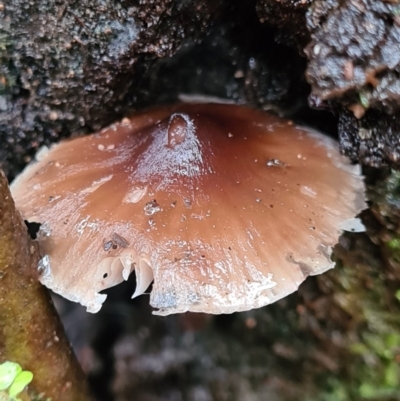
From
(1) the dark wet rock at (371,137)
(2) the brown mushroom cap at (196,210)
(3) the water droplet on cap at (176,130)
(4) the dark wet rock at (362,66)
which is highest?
(4) the dark wet rock at (362,66)

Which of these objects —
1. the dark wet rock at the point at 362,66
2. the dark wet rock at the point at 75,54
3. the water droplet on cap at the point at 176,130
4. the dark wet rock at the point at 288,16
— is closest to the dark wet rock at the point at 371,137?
the dark wet rock at the point at 362,66

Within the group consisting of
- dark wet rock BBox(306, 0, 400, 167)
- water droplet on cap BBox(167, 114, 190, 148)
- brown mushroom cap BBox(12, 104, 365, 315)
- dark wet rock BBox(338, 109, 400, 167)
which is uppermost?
dark wet rock BBox(306, 0, 400, 167)

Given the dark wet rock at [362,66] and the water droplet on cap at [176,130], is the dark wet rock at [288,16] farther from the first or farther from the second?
the water droplet on cap at [176,130]

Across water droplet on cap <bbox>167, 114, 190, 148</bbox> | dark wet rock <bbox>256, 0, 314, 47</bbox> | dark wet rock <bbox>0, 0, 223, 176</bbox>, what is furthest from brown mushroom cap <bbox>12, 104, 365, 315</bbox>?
dark wet rock <bbox>256, 0, 314, 47</bbox>

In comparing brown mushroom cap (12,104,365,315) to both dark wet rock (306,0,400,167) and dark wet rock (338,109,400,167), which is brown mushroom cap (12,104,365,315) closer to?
dark wet rock (338,109,400,167)

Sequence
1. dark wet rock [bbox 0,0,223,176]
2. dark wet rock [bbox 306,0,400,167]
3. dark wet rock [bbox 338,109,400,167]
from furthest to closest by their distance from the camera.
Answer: dark wet rock [bbox 0,0,223,176] → dark wet rock [bbox 338,109,400,167] → dark wet rock [bbox 306,0,400,167]
